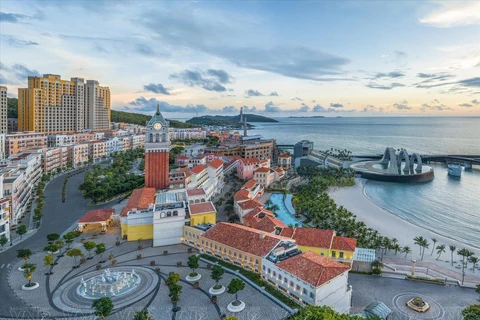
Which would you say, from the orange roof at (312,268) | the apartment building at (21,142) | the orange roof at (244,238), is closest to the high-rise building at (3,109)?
the apartment building at (21,142)

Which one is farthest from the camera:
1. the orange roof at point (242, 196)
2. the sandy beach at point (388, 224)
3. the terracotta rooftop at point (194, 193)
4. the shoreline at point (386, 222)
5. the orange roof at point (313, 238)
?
the orange roof at point (242, 196)

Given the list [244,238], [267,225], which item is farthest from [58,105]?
[244,238]

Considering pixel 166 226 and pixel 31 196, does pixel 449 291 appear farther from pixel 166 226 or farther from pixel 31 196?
pixel 31 196

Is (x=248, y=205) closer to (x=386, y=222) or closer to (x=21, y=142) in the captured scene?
(x=386, y=222)

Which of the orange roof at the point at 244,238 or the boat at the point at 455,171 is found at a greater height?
the boat at the point at 455,171

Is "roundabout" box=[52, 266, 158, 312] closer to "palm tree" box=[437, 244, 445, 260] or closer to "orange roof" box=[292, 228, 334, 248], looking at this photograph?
"orange roof" box=[292, 228, 334, 248]

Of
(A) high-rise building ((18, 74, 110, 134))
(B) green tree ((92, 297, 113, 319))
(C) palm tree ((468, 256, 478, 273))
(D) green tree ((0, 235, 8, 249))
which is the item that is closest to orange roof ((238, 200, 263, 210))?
(C) palm tree ((468, 256, 478, 273))

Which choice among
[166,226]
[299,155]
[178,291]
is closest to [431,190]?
[299,155]

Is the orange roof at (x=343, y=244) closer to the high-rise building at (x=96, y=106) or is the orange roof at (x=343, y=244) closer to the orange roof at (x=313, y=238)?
Answer: the orange roof at (x=313, y=238)
